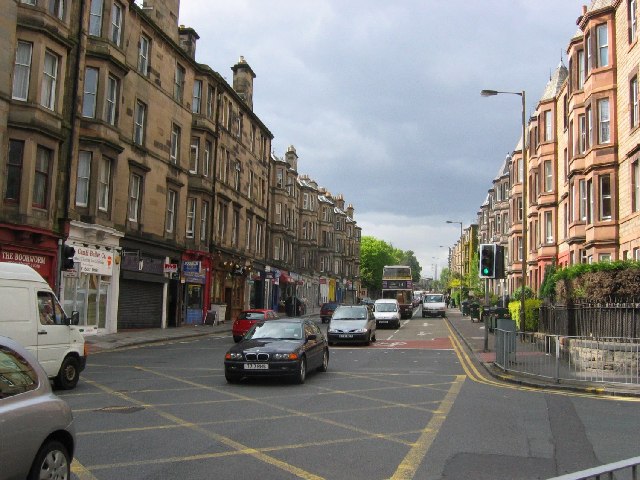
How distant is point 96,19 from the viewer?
25672 mm

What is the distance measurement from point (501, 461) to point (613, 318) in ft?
34.7

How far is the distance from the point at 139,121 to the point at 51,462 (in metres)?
26.7

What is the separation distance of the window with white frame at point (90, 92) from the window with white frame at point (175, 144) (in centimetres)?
798

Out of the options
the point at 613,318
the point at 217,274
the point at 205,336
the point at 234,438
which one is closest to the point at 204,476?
the point at 234,438

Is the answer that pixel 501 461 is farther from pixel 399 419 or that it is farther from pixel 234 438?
pixel 234 438

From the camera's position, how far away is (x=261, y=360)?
12883 mm

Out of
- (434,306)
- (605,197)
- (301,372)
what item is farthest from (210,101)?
(301,372)

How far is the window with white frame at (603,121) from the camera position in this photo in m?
26.0

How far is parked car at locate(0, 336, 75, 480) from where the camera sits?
4484 millimetres

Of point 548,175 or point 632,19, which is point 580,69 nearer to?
point 632,19

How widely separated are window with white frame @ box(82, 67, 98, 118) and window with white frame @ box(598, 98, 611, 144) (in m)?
21.2

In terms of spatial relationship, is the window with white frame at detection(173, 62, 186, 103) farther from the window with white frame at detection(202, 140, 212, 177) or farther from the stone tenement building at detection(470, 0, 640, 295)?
the stone tenement building at detection(470, 0, 640, 295)

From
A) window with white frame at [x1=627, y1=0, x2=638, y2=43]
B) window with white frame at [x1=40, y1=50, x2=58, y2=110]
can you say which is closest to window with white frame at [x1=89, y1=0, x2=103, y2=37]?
window with white frame at [x1=40, y1=50, x2=58, y2=110]

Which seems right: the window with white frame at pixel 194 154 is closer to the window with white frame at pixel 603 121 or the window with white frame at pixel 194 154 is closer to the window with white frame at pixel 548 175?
the window with white frame at pixel 603 121
